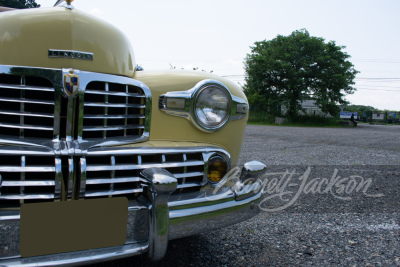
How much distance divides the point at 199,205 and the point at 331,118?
25.6 m

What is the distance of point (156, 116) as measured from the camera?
178 centimetres

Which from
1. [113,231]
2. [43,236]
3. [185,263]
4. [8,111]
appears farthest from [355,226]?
[8,111]

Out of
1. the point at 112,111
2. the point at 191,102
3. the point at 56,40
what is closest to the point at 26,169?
the point at 112,111

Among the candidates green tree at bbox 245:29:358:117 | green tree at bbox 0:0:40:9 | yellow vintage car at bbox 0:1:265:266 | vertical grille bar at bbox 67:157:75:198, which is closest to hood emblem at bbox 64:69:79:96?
yellow vintage car at bbox 0:1:265:266

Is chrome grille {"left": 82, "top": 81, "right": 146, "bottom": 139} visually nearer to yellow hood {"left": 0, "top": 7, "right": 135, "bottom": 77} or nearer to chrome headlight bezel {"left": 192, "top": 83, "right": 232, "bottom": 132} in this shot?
yellow hood {"left": 0, "top": 7, "right": 135, "bottom": 77}

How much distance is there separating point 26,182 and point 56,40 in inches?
25.8

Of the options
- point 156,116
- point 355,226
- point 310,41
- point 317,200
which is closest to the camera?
point 156,116

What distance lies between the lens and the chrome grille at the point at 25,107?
139 centimetres

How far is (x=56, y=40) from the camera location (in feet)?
4.95

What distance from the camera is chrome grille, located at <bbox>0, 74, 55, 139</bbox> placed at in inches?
54.8

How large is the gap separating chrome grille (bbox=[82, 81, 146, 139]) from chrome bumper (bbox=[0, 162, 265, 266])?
13.2 inches

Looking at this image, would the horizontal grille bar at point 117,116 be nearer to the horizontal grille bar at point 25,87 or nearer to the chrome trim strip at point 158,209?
the horizontal grille bar at point 25,87

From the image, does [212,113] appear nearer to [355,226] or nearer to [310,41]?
[355,226]

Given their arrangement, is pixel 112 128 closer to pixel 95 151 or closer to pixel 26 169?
pixel 95 151
